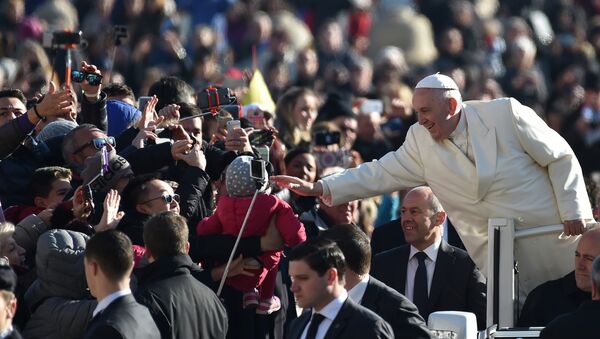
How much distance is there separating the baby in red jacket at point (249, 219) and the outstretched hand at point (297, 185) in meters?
0.12

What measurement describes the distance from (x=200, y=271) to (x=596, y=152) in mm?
9520

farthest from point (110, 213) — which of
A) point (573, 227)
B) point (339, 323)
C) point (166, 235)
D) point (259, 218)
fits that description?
point (573, 227)

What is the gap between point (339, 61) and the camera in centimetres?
2105

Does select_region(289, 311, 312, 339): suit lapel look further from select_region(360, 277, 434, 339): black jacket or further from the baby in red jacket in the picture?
the baby in red jacket

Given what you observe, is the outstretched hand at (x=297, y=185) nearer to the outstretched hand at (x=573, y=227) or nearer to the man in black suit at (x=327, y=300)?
the outstretched hand at (x=573, y=227)

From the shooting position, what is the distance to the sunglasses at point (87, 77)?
1095 cm

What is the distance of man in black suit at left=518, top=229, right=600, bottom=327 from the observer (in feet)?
32.6

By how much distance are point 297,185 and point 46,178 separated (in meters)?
1.58

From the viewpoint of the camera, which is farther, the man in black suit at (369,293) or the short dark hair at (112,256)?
the man in black suit at (369,293)

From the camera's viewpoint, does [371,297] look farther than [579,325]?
Yes

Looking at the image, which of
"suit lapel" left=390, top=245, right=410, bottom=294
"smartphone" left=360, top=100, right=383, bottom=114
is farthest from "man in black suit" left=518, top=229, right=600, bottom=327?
"smartphone" left=360, top=100, right=383, bottom=114

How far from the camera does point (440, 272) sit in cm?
1104

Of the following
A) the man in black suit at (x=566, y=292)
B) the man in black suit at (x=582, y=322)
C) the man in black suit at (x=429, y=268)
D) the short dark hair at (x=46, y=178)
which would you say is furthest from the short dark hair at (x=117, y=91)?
the man in black suit at (x=582, y=322)

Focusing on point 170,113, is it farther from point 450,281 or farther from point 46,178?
point 450,281
